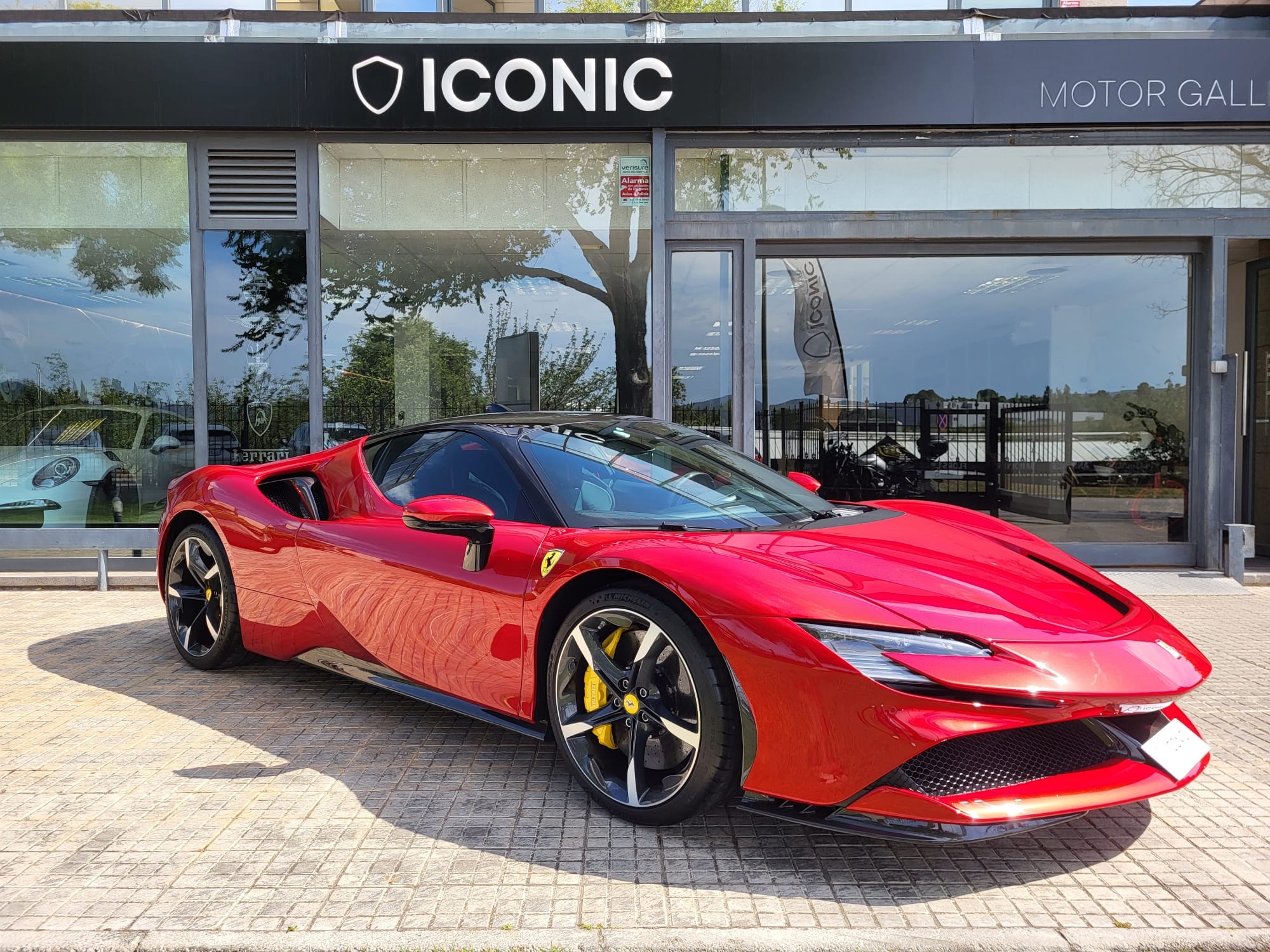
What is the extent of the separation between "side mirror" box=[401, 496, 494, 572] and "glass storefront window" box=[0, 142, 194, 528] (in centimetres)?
576

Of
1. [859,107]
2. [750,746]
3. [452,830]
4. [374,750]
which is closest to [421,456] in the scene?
[374,750]

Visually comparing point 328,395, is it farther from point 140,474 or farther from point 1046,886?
point 1046,886

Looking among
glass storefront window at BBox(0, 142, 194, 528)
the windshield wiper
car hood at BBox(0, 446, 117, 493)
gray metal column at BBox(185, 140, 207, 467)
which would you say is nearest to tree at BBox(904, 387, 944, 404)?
the windshield wiper

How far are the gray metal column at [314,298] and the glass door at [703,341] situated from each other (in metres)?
3.12

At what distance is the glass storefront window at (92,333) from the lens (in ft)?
25.5

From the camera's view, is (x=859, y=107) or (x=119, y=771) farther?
(x=859, y=107)

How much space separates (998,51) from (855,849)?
270 inches

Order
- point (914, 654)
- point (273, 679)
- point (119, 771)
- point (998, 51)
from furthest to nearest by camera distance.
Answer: point (998, 51), point (273, 679), point (119, 771), point (914, 654)

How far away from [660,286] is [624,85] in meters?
1.66

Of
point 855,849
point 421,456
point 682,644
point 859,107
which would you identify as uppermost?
point 859,107

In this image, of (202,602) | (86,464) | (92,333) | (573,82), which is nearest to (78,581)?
(86,464)

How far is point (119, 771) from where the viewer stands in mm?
3160

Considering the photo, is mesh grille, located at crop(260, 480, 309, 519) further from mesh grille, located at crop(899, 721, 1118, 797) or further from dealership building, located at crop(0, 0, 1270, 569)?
dealership building, located at crop(0, 0, 1270, 569)

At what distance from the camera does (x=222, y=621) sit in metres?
4.26
